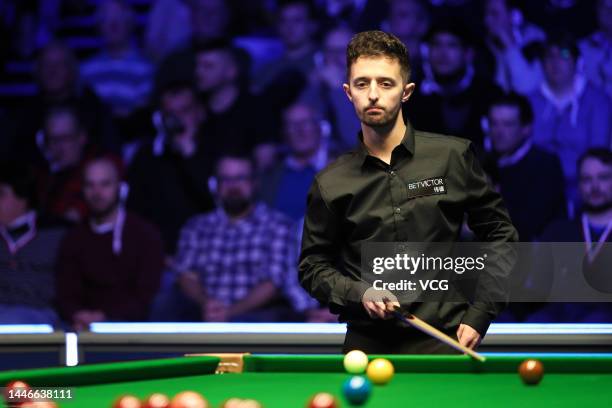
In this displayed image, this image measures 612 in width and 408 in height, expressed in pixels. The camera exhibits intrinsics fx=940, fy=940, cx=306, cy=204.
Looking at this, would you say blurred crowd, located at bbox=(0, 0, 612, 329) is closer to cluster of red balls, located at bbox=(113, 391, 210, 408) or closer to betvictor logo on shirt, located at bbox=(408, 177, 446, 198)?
betvictor logo on shirt, located at bbox=(408, 177, 446, 198)

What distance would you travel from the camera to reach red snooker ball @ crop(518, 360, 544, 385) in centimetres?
220

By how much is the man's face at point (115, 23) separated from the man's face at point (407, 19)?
1.60 m

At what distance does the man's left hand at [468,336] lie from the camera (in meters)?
2.66

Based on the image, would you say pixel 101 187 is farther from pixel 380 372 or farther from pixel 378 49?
pixel 380 372

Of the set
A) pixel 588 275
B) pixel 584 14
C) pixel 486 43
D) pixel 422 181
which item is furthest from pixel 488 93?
pixel 422 181

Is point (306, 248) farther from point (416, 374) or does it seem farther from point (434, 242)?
point (416, 374)

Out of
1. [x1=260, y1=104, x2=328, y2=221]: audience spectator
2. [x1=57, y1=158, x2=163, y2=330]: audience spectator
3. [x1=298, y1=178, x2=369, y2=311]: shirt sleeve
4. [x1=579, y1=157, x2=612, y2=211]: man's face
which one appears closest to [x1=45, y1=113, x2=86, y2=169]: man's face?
[x1=57, y1=158, x2=163, y2=330]: audience spectator

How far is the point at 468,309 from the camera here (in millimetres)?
2742

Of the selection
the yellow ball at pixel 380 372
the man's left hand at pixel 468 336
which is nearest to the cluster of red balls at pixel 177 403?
the yellow ball at pixel 380 372

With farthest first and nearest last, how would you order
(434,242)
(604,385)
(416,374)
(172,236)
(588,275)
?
(172,236) → (588,275) → (434,242) → (416,374) → (604,385)

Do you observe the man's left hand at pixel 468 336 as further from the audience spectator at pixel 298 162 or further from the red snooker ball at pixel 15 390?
the audience spectator at pixel 298 162

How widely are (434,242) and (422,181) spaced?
0.18 metres

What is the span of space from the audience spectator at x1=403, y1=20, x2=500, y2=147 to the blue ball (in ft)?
10.8

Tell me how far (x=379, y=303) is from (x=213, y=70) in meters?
3.25
